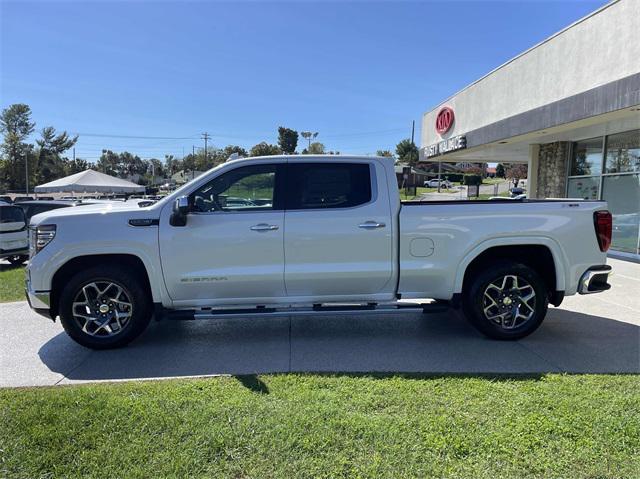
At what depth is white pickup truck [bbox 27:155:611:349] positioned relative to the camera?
4.67 meters

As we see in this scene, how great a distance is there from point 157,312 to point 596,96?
918 centimetres

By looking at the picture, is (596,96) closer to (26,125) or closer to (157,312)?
(157,312)

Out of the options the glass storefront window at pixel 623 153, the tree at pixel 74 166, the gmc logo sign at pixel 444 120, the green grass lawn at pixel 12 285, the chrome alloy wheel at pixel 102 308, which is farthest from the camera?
the tree at pixel 74 166

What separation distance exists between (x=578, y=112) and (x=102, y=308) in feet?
32.2

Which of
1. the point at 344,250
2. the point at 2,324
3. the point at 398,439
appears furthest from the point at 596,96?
the point at 2,324

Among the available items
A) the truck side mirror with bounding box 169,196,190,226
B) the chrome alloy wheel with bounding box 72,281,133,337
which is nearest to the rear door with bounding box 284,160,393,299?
the truck side mirror with bounding box 169,196,190,226

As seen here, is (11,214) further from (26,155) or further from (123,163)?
(123,163)

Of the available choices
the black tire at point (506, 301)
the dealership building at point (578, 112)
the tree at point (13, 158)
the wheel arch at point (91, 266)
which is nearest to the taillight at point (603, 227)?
the black tire at point (506, 301)

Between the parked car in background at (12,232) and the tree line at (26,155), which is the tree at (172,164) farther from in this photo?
the parked car in background at (12,232)

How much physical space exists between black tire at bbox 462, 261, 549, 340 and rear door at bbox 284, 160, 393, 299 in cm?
99

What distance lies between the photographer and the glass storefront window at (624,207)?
35.0ft

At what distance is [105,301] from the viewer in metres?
4.76

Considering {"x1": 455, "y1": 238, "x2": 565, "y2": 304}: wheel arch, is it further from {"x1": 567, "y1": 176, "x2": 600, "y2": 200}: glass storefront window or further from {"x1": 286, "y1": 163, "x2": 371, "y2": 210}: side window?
{"x1": 567, "y1": 176, "x2": 600, "y2": 200}: glass storefront window

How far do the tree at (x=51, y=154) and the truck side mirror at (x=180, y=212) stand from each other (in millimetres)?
81784
